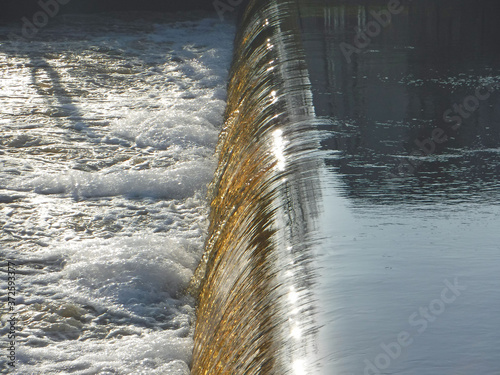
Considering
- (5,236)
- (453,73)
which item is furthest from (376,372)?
(453,73)

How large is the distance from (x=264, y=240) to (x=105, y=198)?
2.58m

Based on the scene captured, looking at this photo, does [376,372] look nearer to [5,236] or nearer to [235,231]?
[235,231]

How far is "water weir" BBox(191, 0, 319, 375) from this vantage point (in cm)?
225

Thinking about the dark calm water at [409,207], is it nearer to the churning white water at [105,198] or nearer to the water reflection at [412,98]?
the water reflection at [412,98]

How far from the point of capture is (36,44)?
9914 mm

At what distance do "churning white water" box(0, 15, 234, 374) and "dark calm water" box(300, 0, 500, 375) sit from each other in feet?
3.78

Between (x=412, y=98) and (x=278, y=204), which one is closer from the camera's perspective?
(x=278, y=204)

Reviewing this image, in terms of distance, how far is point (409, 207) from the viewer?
3021 mm

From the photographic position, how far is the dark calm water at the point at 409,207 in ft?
6.79

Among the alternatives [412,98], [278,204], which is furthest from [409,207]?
[412,98]

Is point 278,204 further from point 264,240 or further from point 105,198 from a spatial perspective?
point 105,198

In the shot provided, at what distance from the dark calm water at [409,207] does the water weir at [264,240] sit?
0.09m

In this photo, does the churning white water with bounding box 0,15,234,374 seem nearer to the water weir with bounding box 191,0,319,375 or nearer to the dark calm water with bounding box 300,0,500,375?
the water weir with bounding box 191,0,319,375

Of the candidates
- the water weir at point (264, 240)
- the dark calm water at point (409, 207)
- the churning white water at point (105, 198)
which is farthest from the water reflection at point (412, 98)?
the churning white water at point (105, 198)
